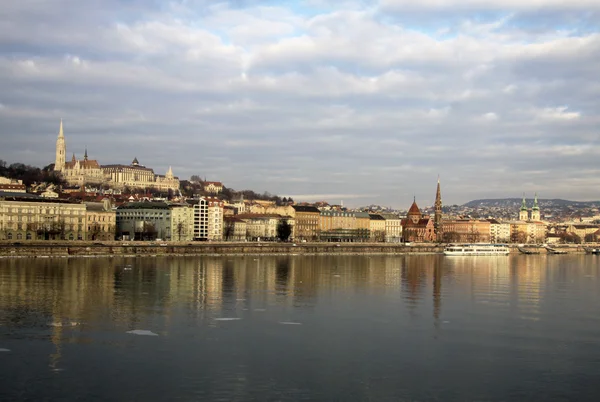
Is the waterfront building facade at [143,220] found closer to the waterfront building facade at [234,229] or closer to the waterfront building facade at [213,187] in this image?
the waterfront building facade at [234,229]

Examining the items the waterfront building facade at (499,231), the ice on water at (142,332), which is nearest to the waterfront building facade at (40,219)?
the ice on water at (142,332)

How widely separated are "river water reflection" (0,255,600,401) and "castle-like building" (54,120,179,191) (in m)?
107

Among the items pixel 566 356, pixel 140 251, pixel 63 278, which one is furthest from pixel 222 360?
pixel 140 251

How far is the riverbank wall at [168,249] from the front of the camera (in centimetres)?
5416

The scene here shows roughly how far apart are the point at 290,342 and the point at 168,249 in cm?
4402

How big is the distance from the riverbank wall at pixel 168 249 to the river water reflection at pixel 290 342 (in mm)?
21576

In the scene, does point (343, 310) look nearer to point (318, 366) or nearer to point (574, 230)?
point (318, 366)

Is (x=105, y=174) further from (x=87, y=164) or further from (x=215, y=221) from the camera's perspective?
(x=215, y=221)

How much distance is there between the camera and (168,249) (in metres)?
61.7

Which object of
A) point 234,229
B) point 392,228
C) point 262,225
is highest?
point 262,225

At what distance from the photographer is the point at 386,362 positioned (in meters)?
16.8

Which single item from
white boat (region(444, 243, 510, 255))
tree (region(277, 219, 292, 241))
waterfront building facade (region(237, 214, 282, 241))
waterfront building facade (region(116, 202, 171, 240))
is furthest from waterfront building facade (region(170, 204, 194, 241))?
white boat (region(444, 243, 510, 255))

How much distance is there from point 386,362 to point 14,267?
30.0 m

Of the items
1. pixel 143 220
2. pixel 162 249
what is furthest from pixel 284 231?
pixel 162 249
